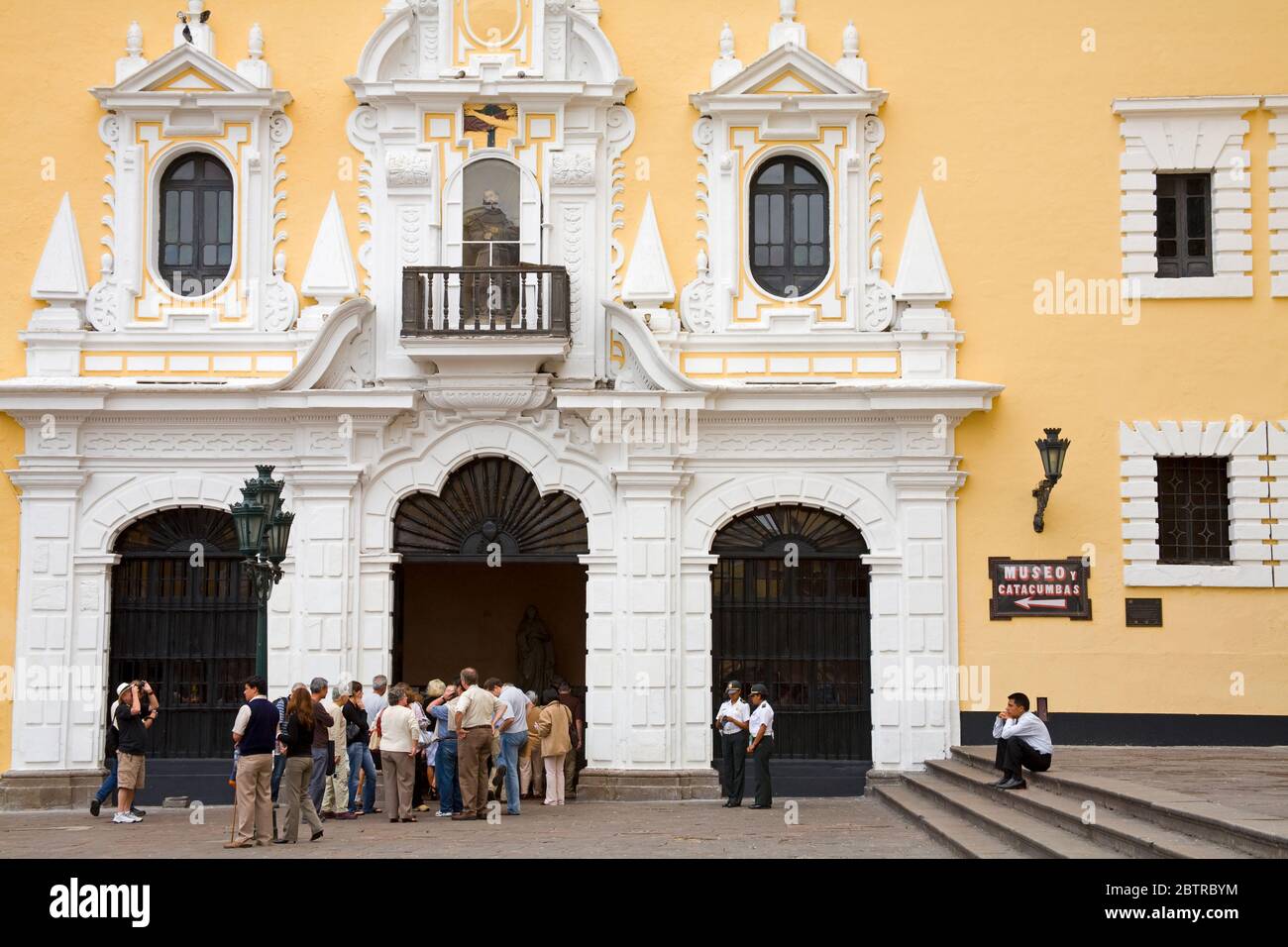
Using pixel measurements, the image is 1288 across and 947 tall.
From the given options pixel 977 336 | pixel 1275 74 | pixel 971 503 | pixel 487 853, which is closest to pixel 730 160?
pixel 977 336

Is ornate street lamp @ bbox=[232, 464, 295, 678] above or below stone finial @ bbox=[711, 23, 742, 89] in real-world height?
below

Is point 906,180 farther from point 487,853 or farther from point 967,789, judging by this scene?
point 487,853

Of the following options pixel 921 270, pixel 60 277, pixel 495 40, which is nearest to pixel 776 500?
pixel 921 270

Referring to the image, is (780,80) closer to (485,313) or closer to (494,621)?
(485,313)

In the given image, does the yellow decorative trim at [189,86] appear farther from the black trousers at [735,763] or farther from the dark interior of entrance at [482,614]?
the black trousers at [735,763]

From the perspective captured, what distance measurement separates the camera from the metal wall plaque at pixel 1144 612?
1934cm

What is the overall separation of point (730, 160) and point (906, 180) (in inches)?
82.5

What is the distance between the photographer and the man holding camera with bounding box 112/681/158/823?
59.8 feet

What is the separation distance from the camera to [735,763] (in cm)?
1845

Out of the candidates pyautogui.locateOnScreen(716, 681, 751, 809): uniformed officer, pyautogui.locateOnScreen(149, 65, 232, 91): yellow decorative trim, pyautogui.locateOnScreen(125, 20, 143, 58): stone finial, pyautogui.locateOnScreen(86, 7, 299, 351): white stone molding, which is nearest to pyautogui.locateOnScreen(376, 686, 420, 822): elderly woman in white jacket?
pyautogui.locateOnScreen(716, 681, 751, 809): uniformed officer

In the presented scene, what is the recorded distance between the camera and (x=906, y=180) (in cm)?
2005

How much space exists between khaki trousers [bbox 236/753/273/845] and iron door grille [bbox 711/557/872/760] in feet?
20.8

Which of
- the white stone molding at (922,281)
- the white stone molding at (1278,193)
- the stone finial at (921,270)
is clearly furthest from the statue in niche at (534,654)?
the white stone molding at (1278,193)

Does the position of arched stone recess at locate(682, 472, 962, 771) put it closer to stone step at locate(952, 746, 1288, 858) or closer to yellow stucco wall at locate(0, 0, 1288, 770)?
yellow stucco wall at locate(0, 0, 1288, 770)
